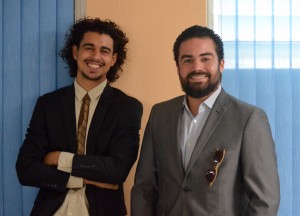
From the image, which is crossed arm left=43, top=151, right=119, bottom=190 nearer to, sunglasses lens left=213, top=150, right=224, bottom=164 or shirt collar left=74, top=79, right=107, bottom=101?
shirt collar left=74, top=79, right=107, bottom=101

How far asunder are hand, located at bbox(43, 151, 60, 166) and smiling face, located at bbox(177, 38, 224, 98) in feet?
2.89

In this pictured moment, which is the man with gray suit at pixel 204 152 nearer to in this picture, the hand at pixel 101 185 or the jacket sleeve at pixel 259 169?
the jacket sleeve at pixel 259 169

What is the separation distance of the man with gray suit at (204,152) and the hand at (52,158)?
1.84 ft

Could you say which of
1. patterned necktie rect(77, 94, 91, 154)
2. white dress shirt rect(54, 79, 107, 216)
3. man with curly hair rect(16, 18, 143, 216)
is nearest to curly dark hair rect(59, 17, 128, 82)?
man with curly hair rect(16, 18, 143, 216)

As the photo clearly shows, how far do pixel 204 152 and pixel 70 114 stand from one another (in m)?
1.01

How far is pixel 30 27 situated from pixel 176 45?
3.96 feet

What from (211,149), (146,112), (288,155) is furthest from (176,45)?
(288,155)

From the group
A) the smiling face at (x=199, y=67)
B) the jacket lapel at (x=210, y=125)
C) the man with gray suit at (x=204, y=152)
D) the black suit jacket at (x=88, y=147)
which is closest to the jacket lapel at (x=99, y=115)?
the black suit jacket at (x=88, y=147)

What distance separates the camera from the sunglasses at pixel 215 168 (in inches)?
69.7

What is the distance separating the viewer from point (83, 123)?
96.6 inches

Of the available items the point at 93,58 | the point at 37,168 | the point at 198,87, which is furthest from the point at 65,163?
the point at 198,87

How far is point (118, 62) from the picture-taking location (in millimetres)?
2725

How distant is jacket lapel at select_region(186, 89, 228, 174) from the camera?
5.96ft

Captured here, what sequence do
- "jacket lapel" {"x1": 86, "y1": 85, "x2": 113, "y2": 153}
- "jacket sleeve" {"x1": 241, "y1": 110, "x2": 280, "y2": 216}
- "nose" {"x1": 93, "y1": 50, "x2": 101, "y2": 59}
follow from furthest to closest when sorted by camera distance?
"nose" {"x1": 93, "y1": 50, "x2": 101, "y2": 59}
"jacket lapel" {"x1": 86, "y1": 85, "x2": 113, "y2": 153}
"jacket sleeve" {"x1": 241, "y1": 110, "x2": 280, "y2": 216}
